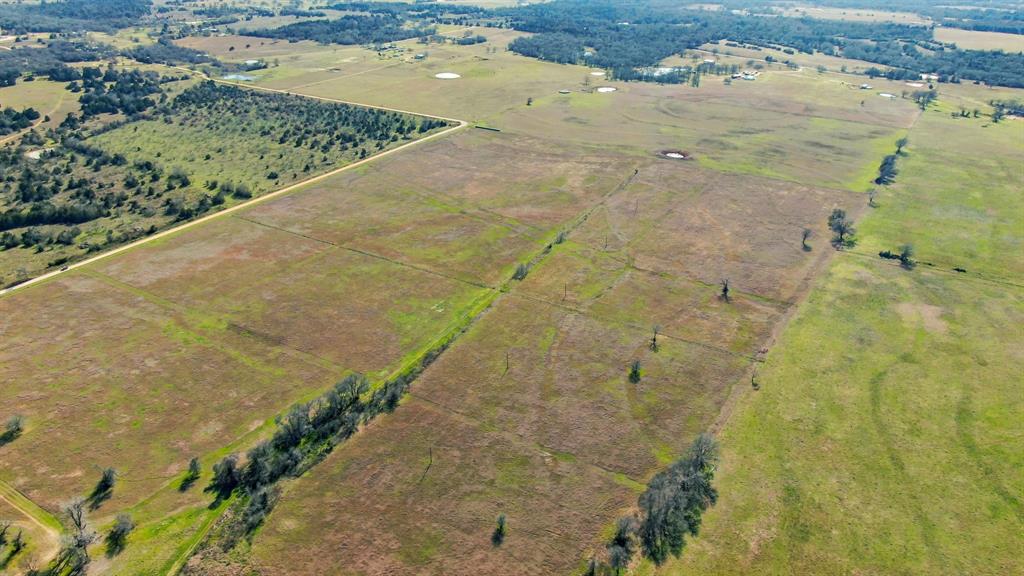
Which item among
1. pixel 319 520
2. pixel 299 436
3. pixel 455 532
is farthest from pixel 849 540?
pixel 299 436

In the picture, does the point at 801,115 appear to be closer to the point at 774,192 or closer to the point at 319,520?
the point at 774,192

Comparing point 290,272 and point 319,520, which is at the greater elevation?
point 290,272

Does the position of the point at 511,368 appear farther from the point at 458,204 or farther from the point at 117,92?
the point at 117,92

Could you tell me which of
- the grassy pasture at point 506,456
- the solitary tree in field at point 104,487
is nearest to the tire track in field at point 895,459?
the grassy pasture at point 506,456

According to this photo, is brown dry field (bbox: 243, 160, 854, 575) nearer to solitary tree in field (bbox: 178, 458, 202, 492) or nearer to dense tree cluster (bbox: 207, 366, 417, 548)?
dense tree cluster (bbox: 207, 366, 417, 548)

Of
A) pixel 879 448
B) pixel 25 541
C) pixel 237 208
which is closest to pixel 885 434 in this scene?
pixel 879 448

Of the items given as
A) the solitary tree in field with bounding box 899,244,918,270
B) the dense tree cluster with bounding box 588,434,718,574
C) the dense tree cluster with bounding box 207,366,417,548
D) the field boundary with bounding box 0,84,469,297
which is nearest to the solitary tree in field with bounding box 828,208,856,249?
the solitary tree in field with bounding box 899,244,918,270
